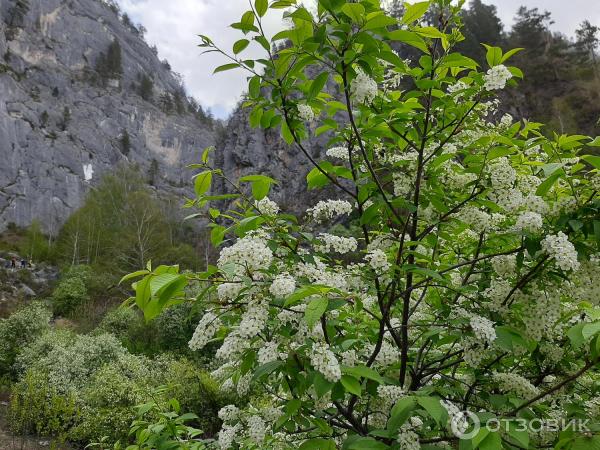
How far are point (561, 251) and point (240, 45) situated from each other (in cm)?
149

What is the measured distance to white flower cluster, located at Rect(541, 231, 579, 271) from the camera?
1575 mm

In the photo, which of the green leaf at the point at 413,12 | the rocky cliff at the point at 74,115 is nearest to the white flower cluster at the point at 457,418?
the green leaf at the point at 413,12

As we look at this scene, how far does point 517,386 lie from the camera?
1.83 metres

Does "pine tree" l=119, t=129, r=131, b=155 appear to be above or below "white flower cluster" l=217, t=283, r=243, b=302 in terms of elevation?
above

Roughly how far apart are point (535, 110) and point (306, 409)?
30602 mm

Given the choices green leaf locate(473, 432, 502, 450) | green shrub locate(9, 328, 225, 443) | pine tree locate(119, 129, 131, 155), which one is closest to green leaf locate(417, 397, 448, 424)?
green leaf locate(473, 432, 502, 450)

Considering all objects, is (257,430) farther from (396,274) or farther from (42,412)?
(42,412)

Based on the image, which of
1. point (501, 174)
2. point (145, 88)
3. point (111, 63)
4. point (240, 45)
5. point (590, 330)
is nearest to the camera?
point (590, 330)

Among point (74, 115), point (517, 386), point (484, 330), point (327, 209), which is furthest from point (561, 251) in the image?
point (74, 115)

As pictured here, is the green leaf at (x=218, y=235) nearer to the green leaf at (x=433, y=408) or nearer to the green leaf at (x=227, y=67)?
the green leaf at (x=227, y=67)

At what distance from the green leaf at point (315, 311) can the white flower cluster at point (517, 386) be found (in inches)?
41.7

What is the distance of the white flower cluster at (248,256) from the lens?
1.55m

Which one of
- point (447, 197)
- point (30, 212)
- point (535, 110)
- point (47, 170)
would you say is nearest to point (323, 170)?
point (447, 197)

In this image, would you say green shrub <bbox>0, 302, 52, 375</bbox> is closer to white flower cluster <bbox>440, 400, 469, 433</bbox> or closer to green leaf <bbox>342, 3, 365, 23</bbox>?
white flower cluster <bbox>440, 400, 469, 433</bbox>
